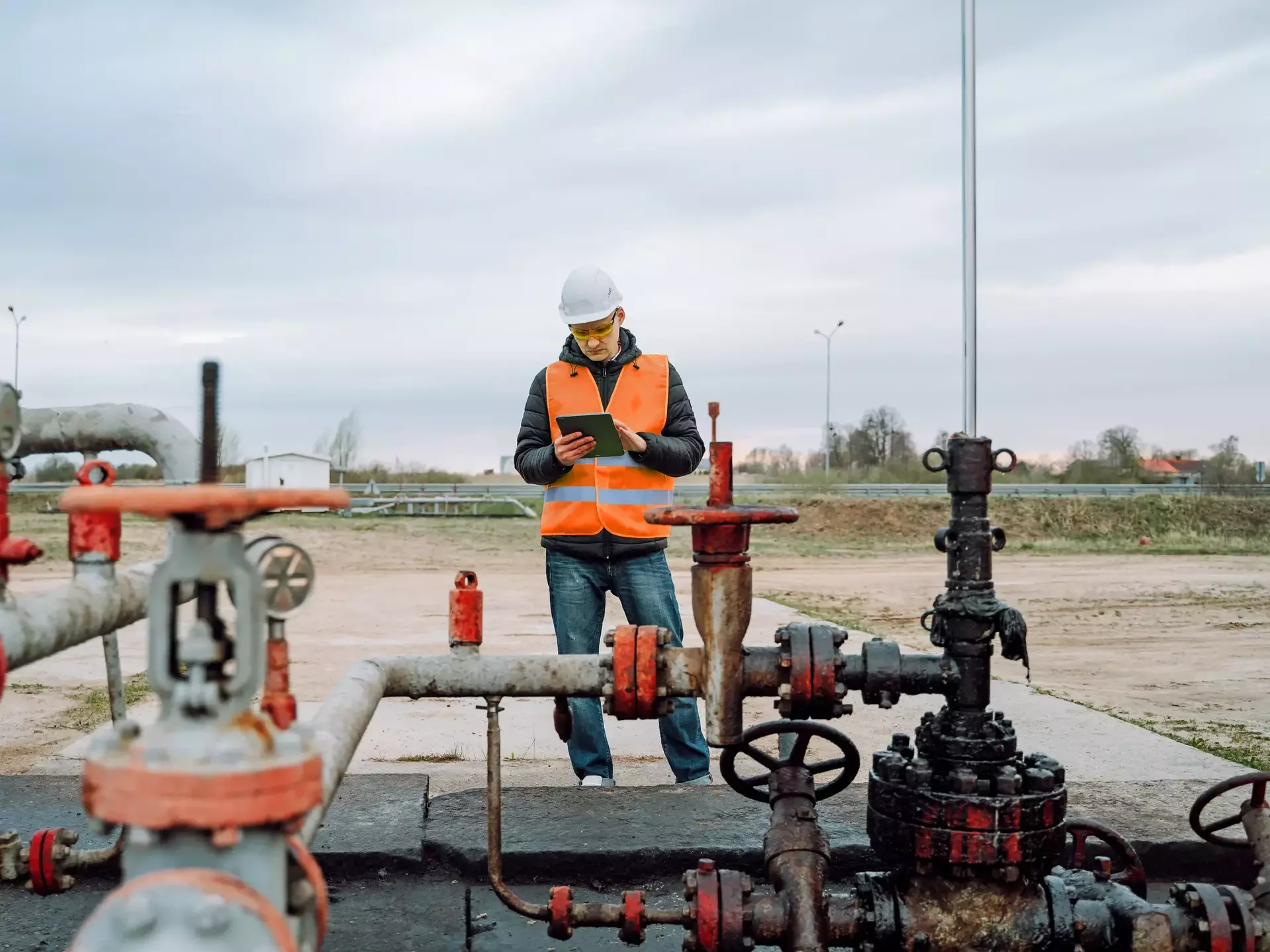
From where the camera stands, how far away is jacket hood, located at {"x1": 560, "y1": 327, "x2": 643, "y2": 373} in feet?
12.4

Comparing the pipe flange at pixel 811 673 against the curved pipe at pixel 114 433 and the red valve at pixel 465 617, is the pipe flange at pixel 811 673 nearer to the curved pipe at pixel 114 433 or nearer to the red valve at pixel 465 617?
the red valve at pixel 465 617

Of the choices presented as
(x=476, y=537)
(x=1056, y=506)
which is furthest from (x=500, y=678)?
(x=1056, y=506)

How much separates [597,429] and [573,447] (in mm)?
101

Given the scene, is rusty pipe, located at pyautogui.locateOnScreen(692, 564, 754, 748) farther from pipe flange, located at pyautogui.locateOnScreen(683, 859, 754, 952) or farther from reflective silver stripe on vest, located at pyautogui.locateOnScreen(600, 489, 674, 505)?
reflective silver stripe on vest, located at pyautogui.locateOnScreen(600, 489, 674, 505)

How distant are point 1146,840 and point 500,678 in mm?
1901

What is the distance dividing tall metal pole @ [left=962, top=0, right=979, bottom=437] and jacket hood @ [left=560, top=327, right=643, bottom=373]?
1.53 m

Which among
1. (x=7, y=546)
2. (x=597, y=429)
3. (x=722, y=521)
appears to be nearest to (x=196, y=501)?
(x=7, y=546)

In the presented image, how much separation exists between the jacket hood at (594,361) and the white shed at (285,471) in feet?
7.89

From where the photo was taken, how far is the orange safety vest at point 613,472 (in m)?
3.69

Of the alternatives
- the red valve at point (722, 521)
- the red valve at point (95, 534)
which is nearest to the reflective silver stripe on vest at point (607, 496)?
the red valve at point (722, 521)

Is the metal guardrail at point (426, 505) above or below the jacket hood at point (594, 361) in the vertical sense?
below

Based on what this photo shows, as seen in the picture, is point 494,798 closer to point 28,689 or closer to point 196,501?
point 196,501

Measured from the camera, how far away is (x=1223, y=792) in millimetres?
2611

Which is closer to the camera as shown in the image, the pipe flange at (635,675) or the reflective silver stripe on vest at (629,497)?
the pipe flange at (635,675)
